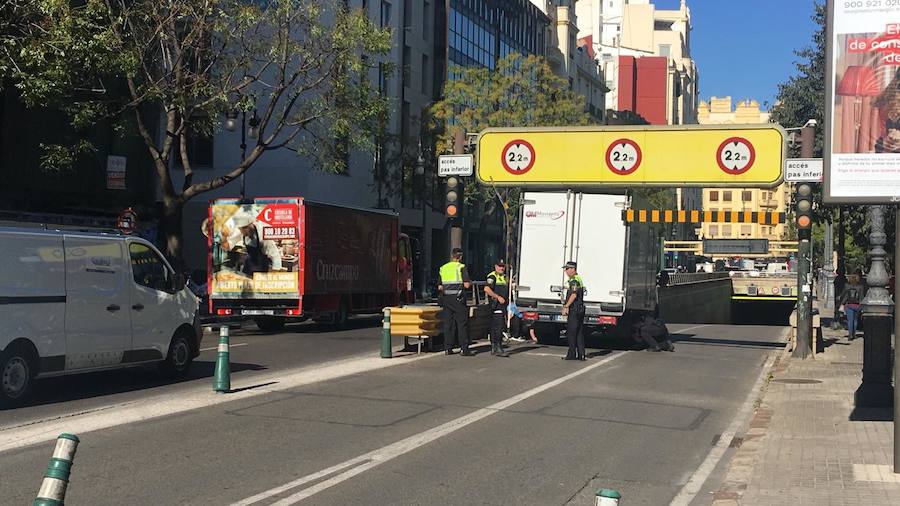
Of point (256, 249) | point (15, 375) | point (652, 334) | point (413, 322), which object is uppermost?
point (256, 249)

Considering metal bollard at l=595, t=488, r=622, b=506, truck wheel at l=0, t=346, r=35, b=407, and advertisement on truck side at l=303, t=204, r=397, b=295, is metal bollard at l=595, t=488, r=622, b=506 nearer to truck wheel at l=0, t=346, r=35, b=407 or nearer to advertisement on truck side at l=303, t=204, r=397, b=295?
truck wheel at l=0, t=346, r=35, b=407

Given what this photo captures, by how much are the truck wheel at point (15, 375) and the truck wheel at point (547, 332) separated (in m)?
13.1

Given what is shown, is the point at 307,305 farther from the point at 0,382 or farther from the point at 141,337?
the point at 0,382

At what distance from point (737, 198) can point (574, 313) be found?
126 meters

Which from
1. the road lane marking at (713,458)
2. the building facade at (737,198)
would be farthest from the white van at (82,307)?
the building facade at (737,198)

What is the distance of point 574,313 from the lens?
59.3 ft

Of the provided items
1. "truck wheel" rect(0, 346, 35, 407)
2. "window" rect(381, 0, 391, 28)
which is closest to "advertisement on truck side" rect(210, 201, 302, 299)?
"truck wheel" rect(0, 346, 35, 407)

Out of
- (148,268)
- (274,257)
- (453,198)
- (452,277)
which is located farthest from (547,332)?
(148,268)

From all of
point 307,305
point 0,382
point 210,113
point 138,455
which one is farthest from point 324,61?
point 138,455

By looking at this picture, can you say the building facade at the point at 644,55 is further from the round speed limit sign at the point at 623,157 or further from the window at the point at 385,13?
the round speed limit sign at the point at 623,157

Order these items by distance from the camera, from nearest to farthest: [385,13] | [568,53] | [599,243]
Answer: [599,243]
[385,13]
[568,53]

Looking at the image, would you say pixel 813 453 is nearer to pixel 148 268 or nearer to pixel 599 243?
pixel 148 268

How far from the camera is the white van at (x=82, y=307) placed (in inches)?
429

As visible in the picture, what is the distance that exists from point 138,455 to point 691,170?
16.9m
